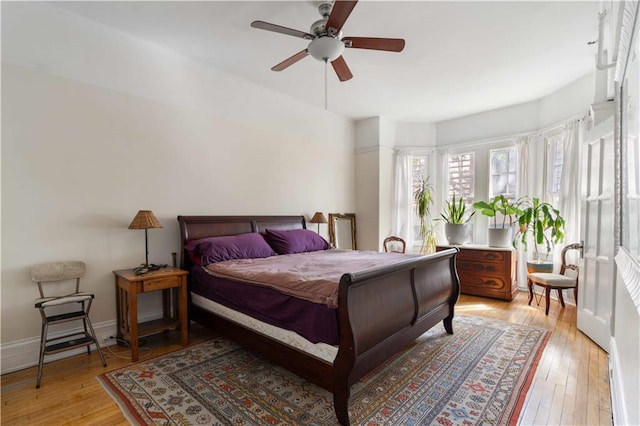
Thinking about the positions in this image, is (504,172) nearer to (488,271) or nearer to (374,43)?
(488,271)

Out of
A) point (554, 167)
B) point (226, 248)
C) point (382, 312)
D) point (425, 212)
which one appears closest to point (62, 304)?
point (226, 248)

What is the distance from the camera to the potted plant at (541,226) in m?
4.12

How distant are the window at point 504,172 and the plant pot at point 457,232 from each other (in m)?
0.81

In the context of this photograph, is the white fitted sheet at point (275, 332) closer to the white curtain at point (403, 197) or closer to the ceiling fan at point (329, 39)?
the ceiling fan at point (329, 39)

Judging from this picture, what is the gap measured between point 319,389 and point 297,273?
0.84m

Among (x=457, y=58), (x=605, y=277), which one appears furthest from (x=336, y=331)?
(x=457, y=58)

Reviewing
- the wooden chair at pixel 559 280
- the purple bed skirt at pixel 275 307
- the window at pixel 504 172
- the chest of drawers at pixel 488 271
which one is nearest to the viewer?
the purple bed skirt at pixel 275 307

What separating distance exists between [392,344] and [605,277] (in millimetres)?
2251

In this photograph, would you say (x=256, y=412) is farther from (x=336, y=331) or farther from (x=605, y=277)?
(x=605, y=277)

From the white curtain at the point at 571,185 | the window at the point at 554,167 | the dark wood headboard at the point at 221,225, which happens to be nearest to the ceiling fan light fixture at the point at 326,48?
the dark wood headboard at the point at 221,225

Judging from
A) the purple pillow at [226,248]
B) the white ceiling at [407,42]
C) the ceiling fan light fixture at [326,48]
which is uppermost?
the white ceiling at [407,42]

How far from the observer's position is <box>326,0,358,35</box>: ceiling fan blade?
6.38 feet

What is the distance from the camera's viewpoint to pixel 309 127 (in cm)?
502

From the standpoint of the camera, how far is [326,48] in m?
2.43
